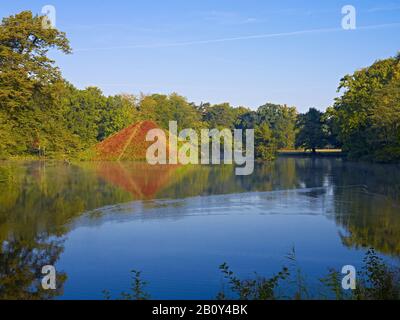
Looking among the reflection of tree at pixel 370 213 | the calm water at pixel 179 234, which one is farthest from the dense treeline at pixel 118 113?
the reflection of tree at pixel 370 213

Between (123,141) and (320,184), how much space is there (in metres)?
37.2

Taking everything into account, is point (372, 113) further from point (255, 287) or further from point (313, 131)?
point (255, 287)

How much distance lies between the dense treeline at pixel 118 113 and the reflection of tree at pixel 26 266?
945 cm

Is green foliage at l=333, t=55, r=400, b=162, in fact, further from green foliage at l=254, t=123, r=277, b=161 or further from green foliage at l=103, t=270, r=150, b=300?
green foliage at l=103, t=270, r=150, b=300

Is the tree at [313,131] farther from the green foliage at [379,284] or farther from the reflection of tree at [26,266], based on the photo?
the green foliage at [379,284]

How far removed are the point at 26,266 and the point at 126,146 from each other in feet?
167

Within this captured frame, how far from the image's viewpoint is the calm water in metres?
9.45

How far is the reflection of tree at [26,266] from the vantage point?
27.3 ft

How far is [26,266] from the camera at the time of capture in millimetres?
10062

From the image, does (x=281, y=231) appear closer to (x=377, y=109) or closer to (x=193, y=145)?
(x=377, y=109)

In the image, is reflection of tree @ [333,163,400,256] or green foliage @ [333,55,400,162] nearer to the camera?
reflection of tree @ [333,163,400,256]

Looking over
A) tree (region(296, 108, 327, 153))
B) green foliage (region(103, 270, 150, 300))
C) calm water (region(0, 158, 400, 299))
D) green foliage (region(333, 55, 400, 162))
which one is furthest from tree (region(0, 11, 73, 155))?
tree (region(296, 108, 327, 153))

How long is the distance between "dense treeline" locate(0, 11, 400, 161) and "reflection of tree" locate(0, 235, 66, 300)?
372 inches

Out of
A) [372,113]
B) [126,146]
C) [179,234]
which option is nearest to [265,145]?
[372,113]
